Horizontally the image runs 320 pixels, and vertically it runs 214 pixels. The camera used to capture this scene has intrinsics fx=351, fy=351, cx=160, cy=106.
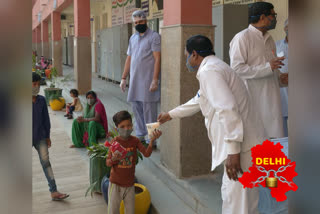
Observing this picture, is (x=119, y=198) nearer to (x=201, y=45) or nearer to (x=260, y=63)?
(x=201, y=45)

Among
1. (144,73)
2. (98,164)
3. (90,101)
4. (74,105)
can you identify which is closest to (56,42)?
(74,105)

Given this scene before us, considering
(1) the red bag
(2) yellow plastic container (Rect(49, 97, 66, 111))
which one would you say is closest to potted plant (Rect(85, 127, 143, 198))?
(1) the red bag

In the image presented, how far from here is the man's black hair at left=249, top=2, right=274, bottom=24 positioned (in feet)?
9.29

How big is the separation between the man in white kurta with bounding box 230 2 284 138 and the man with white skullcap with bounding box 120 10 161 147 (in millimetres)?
1726

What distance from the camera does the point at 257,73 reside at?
9.43 feet

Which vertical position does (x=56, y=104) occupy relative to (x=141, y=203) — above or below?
above

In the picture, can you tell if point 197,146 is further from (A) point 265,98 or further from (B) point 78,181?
(B) point 78,181

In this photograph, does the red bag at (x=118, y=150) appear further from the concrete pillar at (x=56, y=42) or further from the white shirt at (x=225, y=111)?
the concrete pillar at (x=56, y=42)

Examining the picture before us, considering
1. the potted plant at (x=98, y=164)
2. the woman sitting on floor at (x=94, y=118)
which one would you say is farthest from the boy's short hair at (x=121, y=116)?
the woman sitting on floor at (x=94, y=118)

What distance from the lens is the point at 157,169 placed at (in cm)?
428

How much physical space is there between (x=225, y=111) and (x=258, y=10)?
1252 mm

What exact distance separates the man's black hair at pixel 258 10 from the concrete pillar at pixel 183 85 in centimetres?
75

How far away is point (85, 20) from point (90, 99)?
680cm

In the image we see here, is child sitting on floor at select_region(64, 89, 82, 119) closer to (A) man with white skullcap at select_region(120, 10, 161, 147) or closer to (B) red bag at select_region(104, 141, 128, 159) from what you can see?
(A) man with white skullcap at select_region(120, 10, 161, 147)
